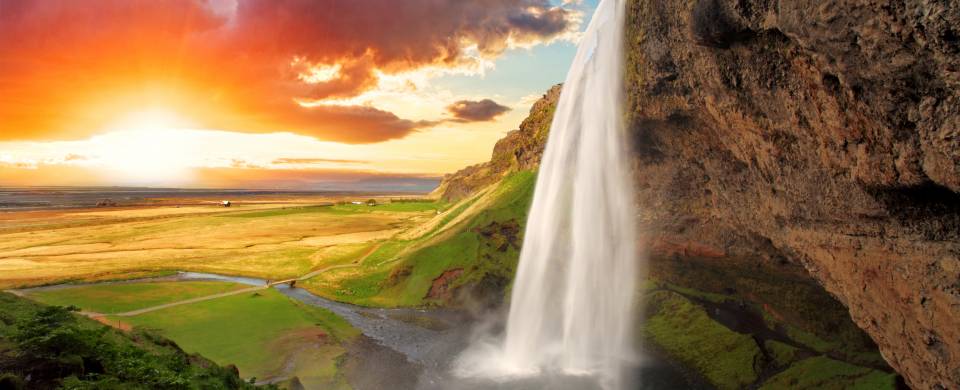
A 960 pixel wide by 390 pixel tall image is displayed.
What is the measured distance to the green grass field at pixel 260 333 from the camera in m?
32.1

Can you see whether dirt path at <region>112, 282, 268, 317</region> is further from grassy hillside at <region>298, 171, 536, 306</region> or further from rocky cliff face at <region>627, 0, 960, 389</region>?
rocky cliff face at <region>627, 0, 960, 389</region>

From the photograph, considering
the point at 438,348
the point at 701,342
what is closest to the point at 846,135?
the point at 701,342

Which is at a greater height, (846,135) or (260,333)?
(846,135)

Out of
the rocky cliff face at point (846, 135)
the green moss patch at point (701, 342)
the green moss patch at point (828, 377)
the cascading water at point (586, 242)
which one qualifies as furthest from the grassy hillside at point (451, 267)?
the rocky cliff face at point (846, 135)

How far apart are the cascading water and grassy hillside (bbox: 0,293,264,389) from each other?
19199mm

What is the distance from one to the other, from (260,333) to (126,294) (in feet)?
78.6

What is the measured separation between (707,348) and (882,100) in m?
23.4

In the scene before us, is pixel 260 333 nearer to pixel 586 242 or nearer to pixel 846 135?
pixel 586 242

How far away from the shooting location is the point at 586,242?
127ft

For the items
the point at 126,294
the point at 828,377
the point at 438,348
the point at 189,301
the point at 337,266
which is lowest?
the point at 438,348

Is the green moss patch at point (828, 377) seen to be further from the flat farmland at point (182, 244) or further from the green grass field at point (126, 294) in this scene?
the flat farmland at point (182, 244)

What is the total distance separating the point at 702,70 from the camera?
78.6 ft

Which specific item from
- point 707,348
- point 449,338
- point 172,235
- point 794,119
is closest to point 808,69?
point 794,119

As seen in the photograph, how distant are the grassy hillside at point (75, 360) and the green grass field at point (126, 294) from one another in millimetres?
31336
